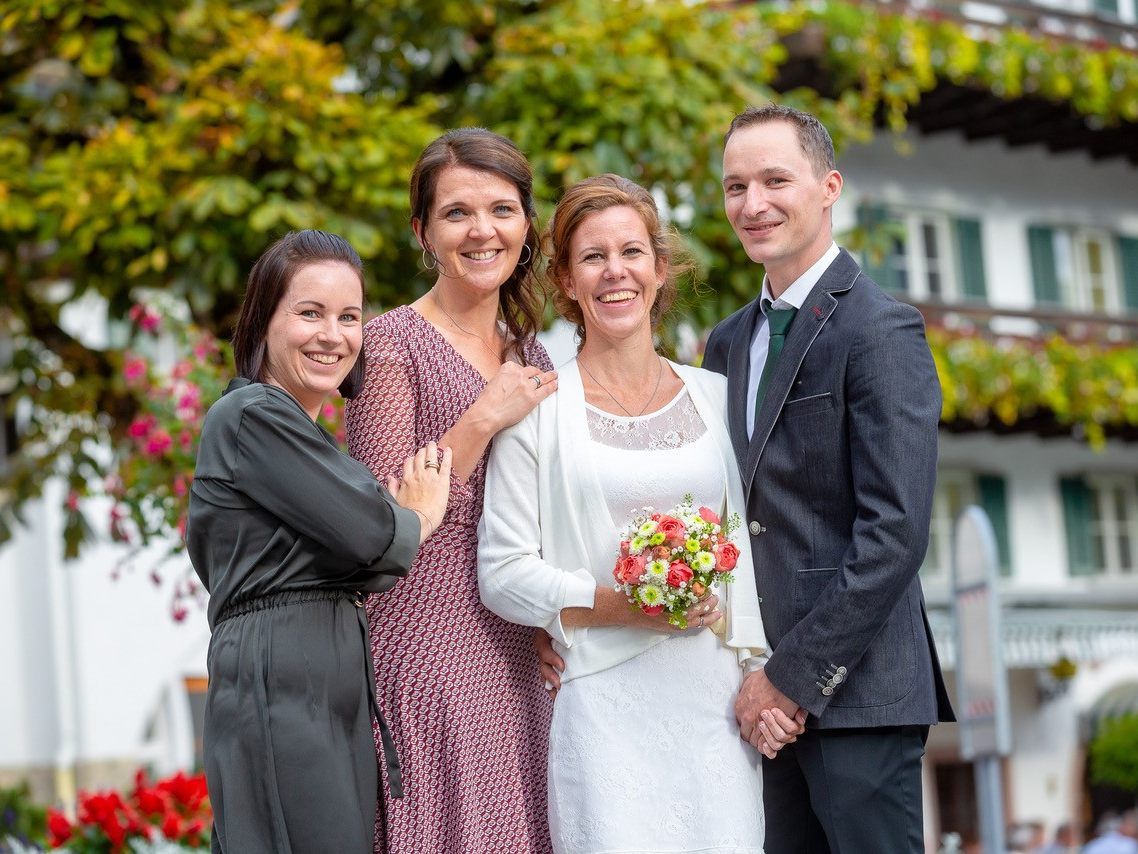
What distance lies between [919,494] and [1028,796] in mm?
17967

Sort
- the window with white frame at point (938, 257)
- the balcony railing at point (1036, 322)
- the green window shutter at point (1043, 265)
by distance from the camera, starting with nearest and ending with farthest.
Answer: the balcony railing at point (1036, 322)
the window with white frame at point (938, 257)
the green window shutter at point (1043, 265)

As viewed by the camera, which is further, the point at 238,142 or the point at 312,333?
the point at 238,142

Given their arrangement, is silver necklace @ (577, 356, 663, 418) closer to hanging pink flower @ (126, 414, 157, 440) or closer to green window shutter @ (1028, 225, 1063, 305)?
hanging pink flower @ (126, 414, 157, 440)

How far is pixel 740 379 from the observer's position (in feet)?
14.0

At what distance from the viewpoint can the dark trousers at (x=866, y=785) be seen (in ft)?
12.8

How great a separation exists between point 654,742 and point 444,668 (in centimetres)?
52

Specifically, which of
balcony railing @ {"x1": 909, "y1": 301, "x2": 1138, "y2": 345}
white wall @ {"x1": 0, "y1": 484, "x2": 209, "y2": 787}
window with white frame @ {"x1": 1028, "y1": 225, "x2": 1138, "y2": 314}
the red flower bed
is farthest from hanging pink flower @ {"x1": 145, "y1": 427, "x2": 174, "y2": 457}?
window with white frame @ {"x1": 1028, "y1": 225, "x2": 1138, "y2": 314}

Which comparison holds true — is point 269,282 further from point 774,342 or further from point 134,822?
point 134,822

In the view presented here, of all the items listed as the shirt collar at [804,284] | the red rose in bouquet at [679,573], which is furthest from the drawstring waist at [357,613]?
the shirt collar at [804,284]

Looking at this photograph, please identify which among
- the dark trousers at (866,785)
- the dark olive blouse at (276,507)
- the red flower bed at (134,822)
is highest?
the dark olive blouse at (276,507)

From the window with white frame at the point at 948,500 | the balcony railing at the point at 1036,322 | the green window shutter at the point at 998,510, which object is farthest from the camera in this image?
the green window shutter at the point at 998,510

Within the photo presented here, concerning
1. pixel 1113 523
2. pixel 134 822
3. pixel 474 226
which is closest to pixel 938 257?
pixel 1113 523

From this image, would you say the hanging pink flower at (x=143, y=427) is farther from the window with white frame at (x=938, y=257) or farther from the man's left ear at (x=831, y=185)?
the window with white frame at (x=938, y=257)

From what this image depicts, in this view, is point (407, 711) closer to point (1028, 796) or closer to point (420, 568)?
point (420, 568)
